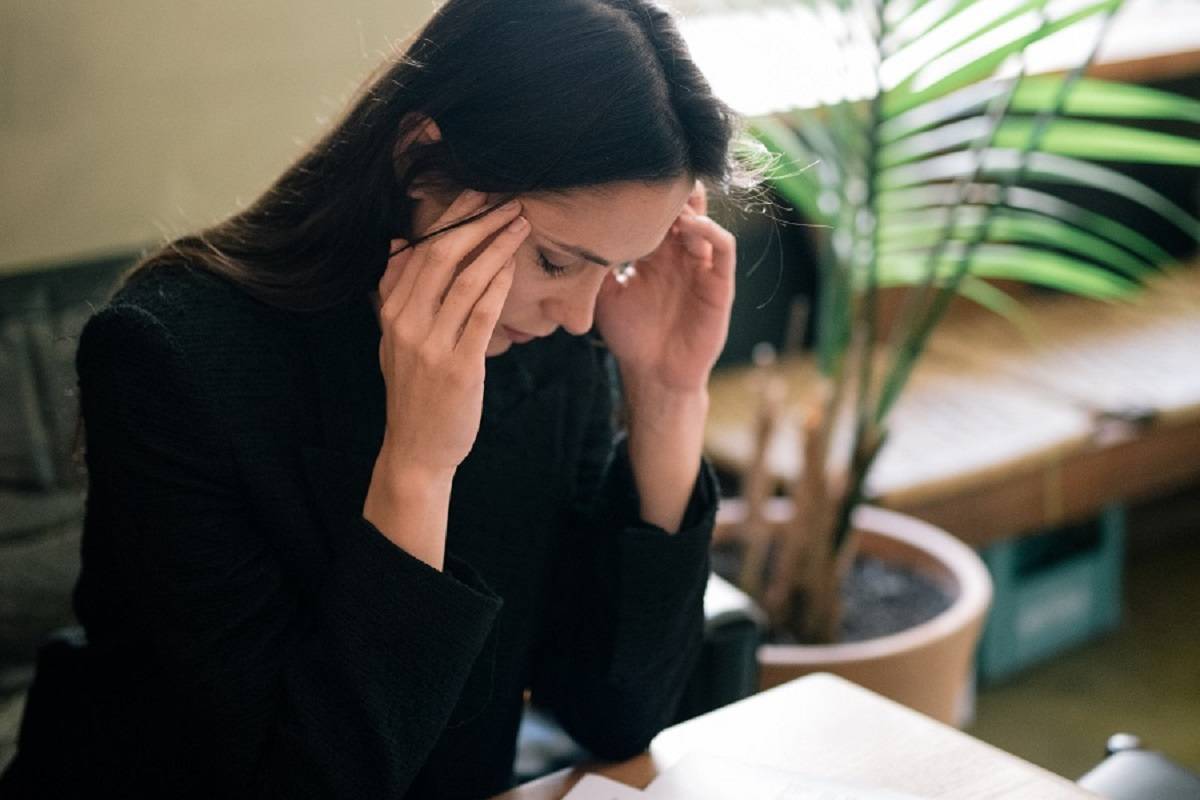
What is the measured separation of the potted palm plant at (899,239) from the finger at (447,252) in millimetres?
552

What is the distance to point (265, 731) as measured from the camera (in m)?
1.03

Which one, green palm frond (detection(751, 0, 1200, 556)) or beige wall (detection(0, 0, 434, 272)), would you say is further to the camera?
beige wall (detection(0, 0, 434, 272))

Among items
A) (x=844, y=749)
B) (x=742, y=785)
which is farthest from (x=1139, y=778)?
(x=742, y=785)

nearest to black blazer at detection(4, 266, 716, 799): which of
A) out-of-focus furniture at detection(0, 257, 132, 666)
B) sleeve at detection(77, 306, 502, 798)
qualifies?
sleeve at detection(77, 306, 502, 798)

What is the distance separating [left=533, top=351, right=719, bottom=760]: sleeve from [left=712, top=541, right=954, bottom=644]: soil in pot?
2.12 feet

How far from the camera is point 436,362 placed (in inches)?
40.1

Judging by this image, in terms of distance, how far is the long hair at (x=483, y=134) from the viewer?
1.00 m

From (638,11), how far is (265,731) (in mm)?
619

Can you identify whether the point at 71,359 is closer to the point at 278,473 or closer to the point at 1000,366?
the point at 278,473

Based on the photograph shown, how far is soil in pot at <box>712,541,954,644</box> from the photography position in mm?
1935

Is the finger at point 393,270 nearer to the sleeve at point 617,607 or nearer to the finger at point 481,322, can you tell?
the finger at point 481,322

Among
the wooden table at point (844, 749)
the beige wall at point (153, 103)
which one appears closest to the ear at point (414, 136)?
the wooden table at point (844, 749)

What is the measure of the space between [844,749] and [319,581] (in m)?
0.45

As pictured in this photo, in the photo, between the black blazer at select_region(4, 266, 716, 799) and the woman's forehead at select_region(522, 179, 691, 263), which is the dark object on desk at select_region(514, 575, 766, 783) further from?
the woman's forehead at select_region(522, 179, 691, 263)
